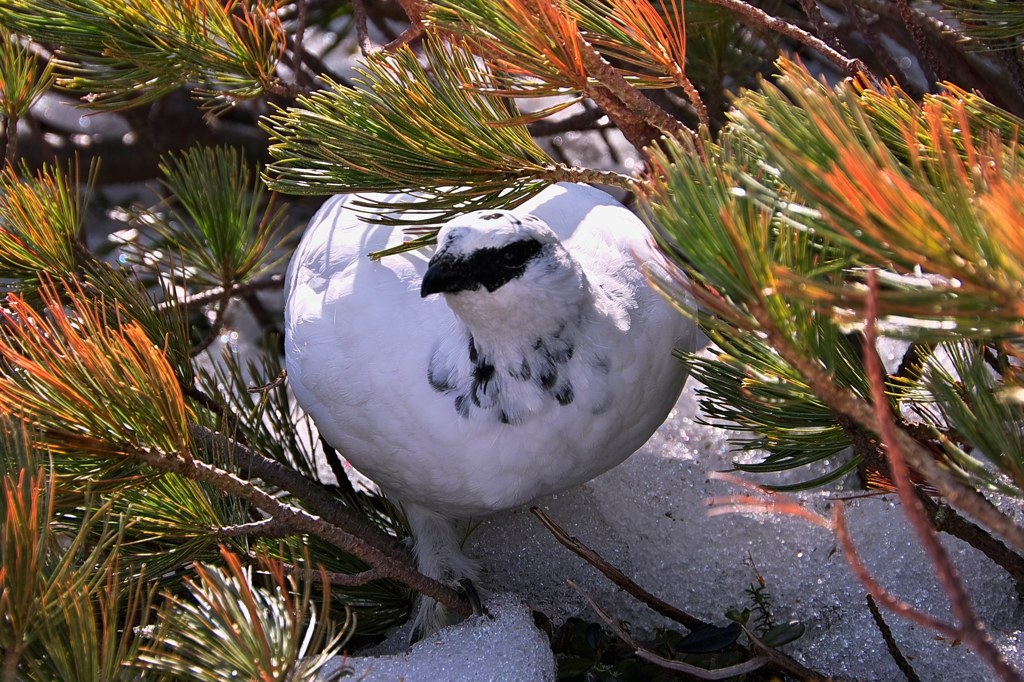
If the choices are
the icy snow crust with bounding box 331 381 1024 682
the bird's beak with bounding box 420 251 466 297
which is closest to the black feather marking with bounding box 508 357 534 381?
the bird's beak with bounding box 420 251 466 297

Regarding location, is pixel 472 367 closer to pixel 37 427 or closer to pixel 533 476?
pixel 533 476

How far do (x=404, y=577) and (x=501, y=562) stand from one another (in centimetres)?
45

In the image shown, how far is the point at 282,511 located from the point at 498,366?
32cm

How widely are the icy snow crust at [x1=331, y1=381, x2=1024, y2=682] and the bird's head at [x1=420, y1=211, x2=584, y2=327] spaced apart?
35 cm

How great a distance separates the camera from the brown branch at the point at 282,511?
Result: 81cm

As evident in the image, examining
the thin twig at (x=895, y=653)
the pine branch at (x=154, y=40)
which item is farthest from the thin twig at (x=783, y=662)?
the pine branch at (x=154, y=40)

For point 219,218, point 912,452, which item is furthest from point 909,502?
point 219,218

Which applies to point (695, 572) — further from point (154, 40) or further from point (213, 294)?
point (154, 40)

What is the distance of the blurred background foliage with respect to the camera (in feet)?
1.88

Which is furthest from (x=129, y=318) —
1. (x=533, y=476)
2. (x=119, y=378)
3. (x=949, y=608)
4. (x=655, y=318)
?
(x=949, y=608)

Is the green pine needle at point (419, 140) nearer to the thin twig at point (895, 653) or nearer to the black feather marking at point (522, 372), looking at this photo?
the black feather marking at point (522, 372)

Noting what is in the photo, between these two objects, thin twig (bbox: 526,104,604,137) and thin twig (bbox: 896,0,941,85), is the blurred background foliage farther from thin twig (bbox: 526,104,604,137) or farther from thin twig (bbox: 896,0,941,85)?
thin twig (bbox: 526,104,604,137)

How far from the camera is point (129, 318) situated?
1123 mm

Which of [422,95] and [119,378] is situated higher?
[422,95]
